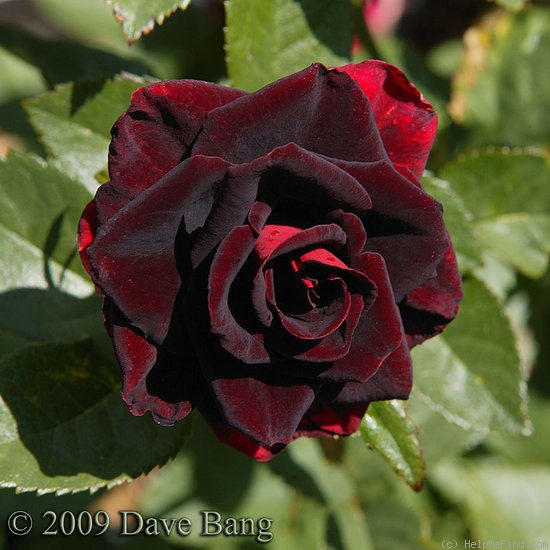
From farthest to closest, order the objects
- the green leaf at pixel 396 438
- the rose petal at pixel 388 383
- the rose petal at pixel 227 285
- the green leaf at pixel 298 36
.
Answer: the green leaf at pixel 298 36 < the green leaf at pixel 396 438 < the rose petal at pixel 388 383 < the rose petal at pixel 227 285

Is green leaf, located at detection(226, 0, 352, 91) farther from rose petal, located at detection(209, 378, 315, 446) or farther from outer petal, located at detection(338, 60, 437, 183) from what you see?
rose petal, located at detection(209, 378, 315, 446)

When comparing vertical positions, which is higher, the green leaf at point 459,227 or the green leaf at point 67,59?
the green leaf at point 67,59

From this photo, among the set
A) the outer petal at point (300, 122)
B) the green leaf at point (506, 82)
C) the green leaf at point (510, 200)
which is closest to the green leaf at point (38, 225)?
the outer petal at point (300, 122)

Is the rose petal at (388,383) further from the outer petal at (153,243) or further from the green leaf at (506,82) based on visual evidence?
the green leaf at (506,82)

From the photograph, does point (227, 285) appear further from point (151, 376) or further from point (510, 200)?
point (510, 200)

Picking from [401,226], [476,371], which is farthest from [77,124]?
[476,371]

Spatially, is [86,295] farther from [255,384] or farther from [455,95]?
[455,95]

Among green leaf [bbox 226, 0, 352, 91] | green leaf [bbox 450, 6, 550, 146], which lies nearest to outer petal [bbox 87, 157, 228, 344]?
green leaf [bbox 226, 0, 352, 91]
